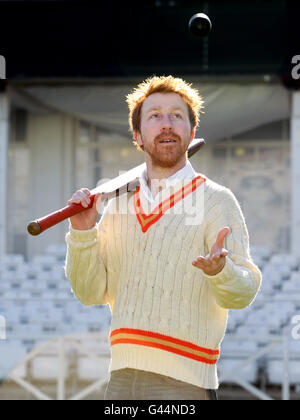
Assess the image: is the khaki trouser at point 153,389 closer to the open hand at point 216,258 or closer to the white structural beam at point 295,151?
the open hand at point 216,258

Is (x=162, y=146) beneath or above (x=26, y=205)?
beneath

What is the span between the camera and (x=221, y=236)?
3217mm

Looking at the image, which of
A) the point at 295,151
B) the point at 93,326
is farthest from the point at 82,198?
the point at 295,151

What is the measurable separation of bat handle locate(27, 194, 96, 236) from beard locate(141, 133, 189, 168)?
1.00 ft

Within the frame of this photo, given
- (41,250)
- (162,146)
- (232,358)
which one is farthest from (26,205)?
(162,146)

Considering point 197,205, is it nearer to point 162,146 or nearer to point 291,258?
point 162,146

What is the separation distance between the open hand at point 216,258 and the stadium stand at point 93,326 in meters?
7.27

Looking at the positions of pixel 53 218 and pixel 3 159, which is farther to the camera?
pixel 3 159

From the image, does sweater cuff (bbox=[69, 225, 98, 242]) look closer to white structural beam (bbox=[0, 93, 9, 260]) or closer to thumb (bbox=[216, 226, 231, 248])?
thumb (bbox=[216, 226, 231, 248])

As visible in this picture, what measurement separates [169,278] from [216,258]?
0.36 metres

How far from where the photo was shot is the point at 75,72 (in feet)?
59.0

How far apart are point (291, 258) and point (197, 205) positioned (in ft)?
43.3

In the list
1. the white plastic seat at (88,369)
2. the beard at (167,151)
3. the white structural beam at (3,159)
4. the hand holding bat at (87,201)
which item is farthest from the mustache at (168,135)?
the white structural beam at (3,159)

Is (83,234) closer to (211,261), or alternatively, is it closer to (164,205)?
(164,205)
